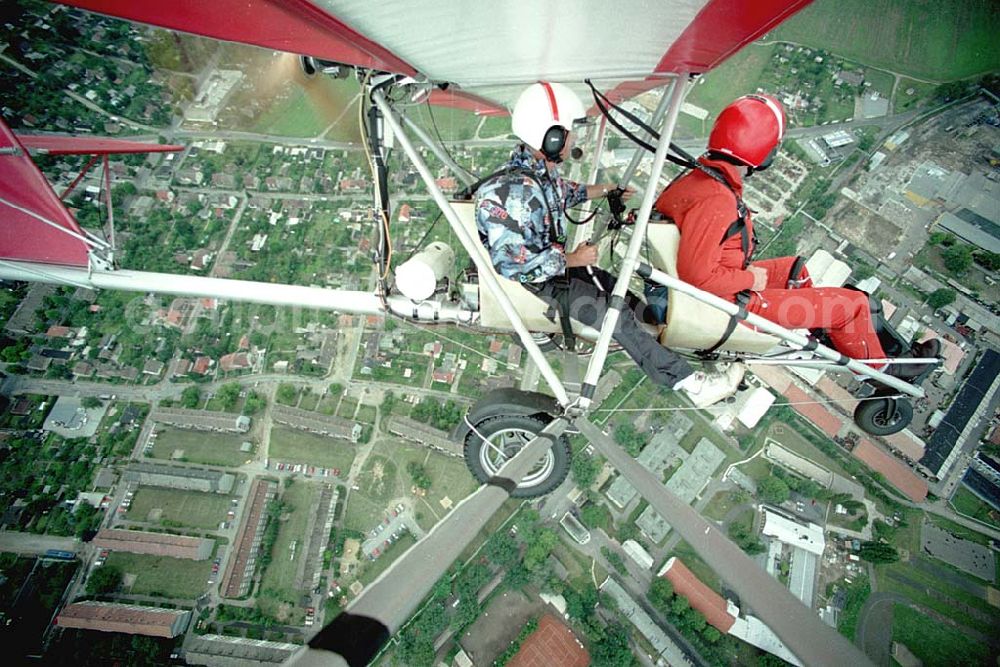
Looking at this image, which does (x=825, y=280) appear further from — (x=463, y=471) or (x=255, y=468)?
(x=255, y=468)

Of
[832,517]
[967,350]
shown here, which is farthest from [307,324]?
[967,350]

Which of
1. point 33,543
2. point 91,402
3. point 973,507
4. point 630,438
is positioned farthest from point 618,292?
point 33,543

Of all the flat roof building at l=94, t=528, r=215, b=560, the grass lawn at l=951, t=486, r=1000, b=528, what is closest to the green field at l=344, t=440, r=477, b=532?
the flat roof building at l=94, t=528, r=215, b=560

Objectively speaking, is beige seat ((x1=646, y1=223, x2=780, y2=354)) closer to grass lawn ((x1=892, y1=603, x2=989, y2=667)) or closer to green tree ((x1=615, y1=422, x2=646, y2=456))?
green tree ((x1=615, y1=422, x2=646, y2=456))

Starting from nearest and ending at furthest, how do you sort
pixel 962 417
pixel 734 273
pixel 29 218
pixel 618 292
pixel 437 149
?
pixel 618 292 < pixel 734 273 < pixel 437 149 < pixel 29 218 < pixel 962 417

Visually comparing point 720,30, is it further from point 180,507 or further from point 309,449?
point 180,507
